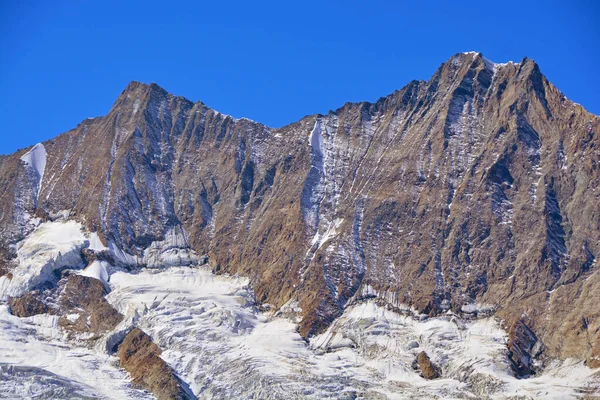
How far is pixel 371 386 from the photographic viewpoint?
639ft

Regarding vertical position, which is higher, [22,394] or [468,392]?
[468,392]

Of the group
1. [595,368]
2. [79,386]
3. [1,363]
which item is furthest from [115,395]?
[595,368]

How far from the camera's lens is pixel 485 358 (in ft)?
650

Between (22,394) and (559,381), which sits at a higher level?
(559,381)

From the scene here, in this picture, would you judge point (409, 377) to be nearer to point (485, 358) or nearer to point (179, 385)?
point (485, 358)

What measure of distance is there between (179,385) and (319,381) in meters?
21.6

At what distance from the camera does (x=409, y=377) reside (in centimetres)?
19800

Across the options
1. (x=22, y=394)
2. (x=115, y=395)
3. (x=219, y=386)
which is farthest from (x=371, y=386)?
(x=22, y=394)

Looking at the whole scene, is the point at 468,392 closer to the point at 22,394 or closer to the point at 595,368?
the point at 595,368

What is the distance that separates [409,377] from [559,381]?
23.0m

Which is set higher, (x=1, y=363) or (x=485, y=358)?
(x=485, y=358)

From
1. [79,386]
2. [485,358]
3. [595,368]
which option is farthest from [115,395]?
[595,368]

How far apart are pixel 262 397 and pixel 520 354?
4148 cm

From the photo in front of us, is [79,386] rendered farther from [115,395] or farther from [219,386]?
[219,386]
